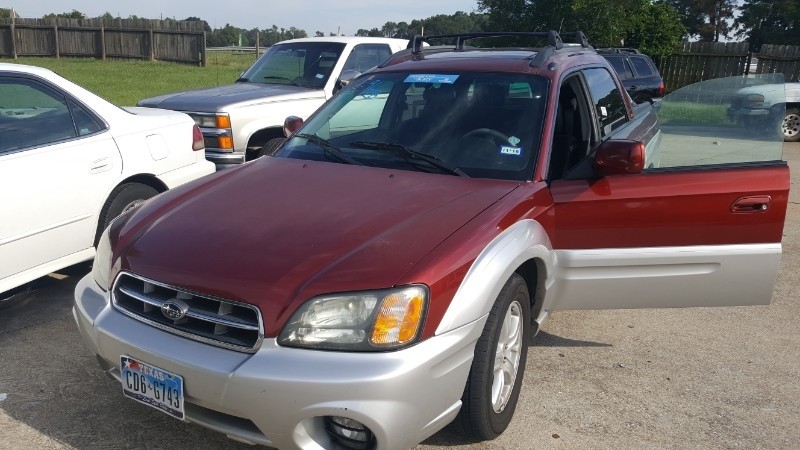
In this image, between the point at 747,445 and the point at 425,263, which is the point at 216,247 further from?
the point at 747,445

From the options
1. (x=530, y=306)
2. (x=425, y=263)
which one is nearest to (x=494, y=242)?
(x=425, y=263)

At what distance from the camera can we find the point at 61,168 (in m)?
4.44

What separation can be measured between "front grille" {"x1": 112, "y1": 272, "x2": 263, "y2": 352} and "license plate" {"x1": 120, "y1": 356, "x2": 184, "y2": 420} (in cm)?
17

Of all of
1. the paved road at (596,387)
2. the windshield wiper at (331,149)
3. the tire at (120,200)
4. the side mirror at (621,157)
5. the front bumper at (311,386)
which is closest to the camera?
the front bumper at (311,386)

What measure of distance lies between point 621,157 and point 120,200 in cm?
334

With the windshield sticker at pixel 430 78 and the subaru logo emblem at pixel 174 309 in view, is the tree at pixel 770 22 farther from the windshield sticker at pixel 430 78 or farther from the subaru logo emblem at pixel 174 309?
the subaru logo emblem at pixel 174 309

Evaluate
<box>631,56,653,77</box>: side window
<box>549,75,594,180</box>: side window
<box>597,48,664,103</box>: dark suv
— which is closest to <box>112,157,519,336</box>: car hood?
<box>549,75,594,180</box>: side window

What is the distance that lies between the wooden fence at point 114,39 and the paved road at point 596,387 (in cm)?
2567

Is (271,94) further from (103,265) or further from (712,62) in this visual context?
(712,62)

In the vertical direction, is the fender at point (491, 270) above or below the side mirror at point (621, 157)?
below

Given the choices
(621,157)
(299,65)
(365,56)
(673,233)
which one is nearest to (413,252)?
(621,157)

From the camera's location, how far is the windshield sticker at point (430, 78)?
4055mm

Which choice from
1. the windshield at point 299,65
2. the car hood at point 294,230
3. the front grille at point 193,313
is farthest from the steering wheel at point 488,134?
the windshield at point 299,65

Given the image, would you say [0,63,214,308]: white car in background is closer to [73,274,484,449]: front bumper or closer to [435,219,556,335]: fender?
[73,274,484,449]: front bumper
